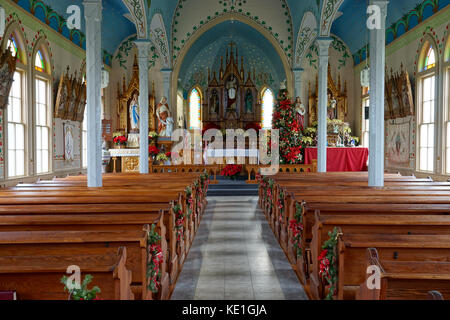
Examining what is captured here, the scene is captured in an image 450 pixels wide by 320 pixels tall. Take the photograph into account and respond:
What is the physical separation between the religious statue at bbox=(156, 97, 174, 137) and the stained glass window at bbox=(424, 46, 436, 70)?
344 inches

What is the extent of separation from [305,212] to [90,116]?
451 cm

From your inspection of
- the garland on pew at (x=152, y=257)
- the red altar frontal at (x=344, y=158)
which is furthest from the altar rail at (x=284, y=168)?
the garland on pew at (x=152, y=257)

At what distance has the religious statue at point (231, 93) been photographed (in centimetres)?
1838

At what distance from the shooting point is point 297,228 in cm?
456

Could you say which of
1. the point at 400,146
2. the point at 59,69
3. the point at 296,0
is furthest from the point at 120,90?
the point at 400,146

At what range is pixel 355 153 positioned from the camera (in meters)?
13.3

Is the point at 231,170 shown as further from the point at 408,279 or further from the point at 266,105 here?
the point at 408,279

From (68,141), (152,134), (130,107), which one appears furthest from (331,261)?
(130,107)

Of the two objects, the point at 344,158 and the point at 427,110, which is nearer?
the point at 427,110

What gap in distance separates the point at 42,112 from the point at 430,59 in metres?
10.8

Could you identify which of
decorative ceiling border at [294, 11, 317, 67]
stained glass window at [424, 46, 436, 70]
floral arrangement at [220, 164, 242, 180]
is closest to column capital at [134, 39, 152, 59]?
floral arrangement at [220, 164, 242, 180]

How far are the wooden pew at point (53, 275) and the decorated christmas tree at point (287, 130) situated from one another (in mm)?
10409

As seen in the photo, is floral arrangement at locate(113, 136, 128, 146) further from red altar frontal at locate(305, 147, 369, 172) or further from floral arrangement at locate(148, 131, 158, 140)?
red altar frontal at locate(305, 147, 369, 172)
